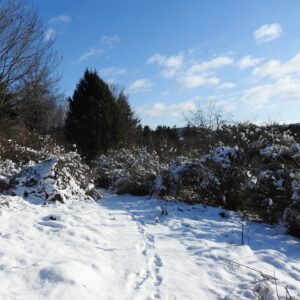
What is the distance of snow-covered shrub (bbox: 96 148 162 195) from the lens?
10516 millimetres

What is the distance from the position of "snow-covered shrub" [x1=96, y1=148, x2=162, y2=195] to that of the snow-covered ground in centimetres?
258

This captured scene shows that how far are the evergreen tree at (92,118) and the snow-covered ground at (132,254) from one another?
34.7 ft

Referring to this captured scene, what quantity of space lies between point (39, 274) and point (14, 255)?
0.68 meters

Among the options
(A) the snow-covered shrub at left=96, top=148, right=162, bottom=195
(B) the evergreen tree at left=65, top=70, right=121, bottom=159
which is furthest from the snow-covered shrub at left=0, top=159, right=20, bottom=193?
(B) the evergreen tree at left=65, top=70, right=121, bottom=159

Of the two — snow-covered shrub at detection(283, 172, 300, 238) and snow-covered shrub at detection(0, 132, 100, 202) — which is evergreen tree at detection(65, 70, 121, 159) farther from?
snow-covered shrub at detection(283, 172, 300, 238)

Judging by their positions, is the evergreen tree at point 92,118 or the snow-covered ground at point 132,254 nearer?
the snow-covered ground at point 132,254

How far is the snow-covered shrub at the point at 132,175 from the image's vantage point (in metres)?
10.5

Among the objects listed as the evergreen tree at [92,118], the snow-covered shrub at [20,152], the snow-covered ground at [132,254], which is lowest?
the snow-covered ground at [132,254]

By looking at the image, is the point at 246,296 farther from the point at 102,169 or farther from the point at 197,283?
the point at 102,169

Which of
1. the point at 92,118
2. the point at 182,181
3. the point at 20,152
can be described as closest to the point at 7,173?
the point at 20,152

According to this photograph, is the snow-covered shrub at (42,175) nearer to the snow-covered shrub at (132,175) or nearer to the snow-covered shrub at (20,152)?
the snow-covered shrub at (20,152)

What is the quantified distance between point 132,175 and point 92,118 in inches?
337

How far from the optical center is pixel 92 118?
1869 cm

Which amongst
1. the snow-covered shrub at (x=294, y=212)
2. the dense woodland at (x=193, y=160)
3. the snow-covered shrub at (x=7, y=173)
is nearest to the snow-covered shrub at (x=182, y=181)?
the dense woodland at (x=193, y=160)
